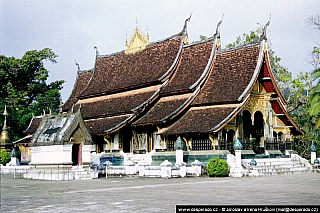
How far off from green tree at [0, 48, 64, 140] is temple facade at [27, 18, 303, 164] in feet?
64.6

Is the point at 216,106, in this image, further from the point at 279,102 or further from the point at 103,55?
the point at 103,55

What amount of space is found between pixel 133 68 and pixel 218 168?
1265cm

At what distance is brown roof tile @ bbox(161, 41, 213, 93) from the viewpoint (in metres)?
26.0

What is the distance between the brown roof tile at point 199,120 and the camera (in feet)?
73.5

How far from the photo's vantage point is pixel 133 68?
30844 millimetres

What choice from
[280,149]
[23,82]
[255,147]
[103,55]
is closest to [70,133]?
[255,147]

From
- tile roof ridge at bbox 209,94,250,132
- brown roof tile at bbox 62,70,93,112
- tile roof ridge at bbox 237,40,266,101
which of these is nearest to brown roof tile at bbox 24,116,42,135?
brown roof tile at bbox 62,70,93,112

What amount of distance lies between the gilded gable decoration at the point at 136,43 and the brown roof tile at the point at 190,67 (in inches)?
165

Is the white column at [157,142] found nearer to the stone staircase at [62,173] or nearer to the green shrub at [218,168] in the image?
the stone staircase at [62,173]

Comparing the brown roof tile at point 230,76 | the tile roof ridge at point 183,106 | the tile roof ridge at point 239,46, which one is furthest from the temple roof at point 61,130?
the tile roof ridge at point 239,46

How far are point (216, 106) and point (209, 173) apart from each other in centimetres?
446

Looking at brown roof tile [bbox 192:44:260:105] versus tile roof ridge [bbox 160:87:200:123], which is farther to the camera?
tile roof ridge [bbox 160:87:200:123]

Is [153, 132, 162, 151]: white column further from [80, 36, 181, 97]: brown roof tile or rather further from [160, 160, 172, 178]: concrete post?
[160, 160, 172, 178]: concrete post

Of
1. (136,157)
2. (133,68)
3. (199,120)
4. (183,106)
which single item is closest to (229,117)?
(199,120)
